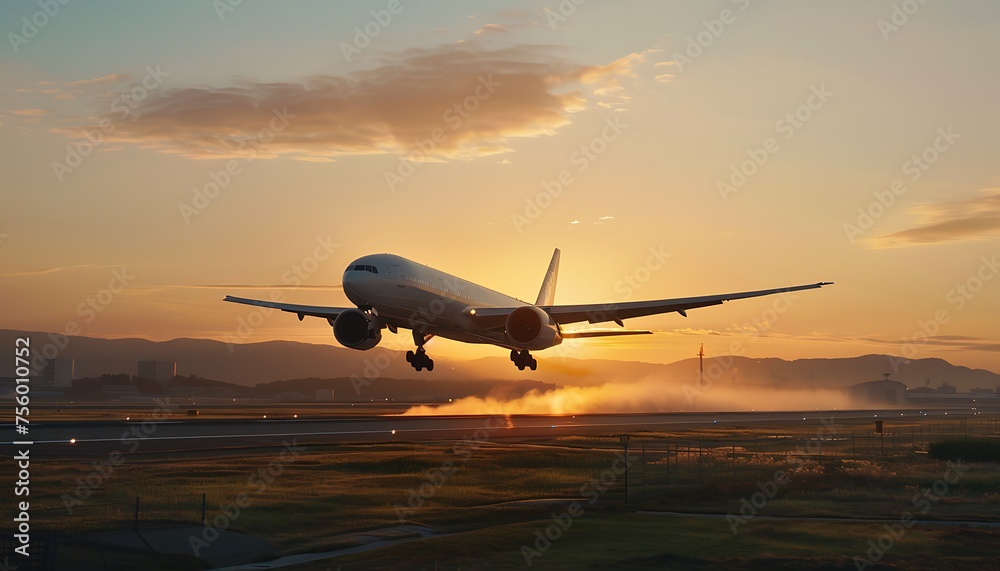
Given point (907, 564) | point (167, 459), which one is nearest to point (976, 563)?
point (907, 564)

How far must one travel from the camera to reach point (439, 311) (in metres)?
59.8

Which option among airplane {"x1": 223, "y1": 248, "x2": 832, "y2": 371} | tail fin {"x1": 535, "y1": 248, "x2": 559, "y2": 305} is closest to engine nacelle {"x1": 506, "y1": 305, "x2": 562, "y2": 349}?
airplane {"x1": 223, "y1": 248, "x2": 832, "y2": 371}

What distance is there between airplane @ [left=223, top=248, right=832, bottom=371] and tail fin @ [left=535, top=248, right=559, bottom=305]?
27.8 m

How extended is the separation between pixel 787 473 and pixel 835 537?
18953 millimetres

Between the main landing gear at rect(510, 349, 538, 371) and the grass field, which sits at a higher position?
the main landing gear at rect(510, 349, 538, 371)

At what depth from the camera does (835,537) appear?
3206 centimetres

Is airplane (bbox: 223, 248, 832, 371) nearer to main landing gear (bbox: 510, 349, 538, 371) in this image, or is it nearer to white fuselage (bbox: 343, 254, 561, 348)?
white fuselage (bbox: 343, 254, 561, 348)

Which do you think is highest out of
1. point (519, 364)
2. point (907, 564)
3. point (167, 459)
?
point (519, 364)

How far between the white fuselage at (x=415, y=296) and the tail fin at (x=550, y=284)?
114 ft

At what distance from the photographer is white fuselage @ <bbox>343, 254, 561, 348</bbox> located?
5559 cm

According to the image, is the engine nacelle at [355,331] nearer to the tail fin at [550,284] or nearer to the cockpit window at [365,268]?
the cockpit window at [365,268]

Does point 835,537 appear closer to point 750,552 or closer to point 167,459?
point 750,552

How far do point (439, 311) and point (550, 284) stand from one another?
43.9m

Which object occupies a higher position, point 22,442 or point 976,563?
point 22,442
